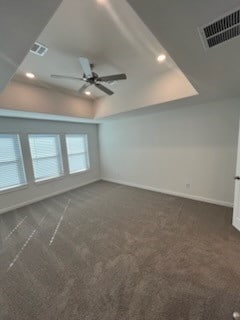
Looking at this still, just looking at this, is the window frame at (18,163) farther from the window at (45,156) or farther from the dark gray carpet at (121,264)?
the dark gray carpet at (121,264)

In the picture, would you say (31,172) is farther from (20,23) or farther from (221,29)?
(221,29)

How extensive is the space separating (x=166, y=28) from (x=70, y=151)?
4.58 metres

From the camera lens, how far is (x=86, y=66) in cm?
210

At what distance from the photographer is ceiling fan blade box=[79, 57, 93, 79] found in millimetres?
1966

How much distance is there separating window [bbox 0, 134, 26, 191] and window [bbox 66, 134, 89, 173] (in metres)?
1.47

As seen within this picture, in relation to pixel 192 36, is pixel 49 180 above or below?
below

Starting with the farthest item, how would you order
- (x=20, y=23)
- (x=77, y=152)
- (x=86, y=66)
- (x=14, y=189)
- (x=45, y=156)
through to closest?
(x=77, y=152)
(x=45, y=156)
(x=14, y=189)
(x=86, y=66)
(x=20, y=23)

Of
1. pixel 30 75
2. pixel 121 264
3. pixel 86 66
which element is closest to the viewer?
pixel 121 264

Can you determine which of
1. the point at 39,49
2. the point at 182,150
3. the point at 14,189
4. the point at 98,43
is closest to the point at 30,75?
the point at 39,49

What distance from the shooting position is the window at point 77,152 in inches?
204

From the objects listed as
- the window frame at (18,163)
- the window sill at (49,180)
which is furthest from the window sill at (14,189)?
the window sill at (49,180)

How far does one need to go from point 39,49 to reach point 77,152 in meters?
3.58

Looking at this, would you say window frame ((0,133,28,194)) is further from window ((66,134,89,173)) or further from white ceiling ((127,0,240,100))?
white ceiling ((127,0,240,100))

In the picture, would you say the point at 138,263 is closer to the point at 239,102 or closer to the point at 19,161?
the point at 239,102
